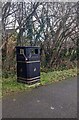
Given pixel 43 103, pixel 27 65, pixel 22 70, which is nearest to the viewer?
pixel 43 103

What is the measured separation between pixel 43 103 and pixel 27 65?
5.89 ft

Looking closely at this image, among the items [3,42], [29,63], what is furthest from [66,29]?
[29,63]

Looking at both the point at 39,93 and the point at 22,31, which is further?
the point at 22,31

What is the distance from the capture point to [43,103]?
519cm

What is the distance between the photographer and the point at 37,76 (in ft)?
22.9

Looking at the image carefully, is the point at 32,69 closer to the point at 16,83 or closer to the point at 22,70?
the point at 22,70

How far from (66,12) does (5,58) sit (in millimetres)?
3828

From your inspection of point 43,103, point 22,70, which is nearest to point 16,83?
point 22,70

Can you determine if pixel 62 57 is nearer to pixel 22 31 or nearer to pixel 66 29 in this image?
pixel 66 29

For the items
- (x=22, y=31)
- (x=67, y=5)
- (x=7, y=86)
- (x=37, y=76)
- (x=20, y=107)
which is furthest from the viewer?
(x=67, y=5)

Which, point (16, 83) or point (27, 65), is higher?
point (27, 65)

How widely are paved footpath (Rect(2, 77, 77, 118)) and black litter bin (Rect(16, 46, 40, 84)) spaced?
46 centimetres

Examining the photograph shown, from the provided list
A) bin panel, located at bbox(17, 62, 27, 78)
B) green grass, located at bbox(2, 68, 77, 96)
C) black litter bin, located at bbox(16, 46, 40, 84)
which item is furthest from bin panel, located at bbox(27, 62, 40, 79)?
green grass, located at bbox(2, 68, 77, 96)

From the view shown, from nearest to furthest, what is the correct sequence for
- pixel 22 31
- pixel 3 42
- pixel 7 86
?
pixel 7 86, pixel 3 42, pixel 22 31
